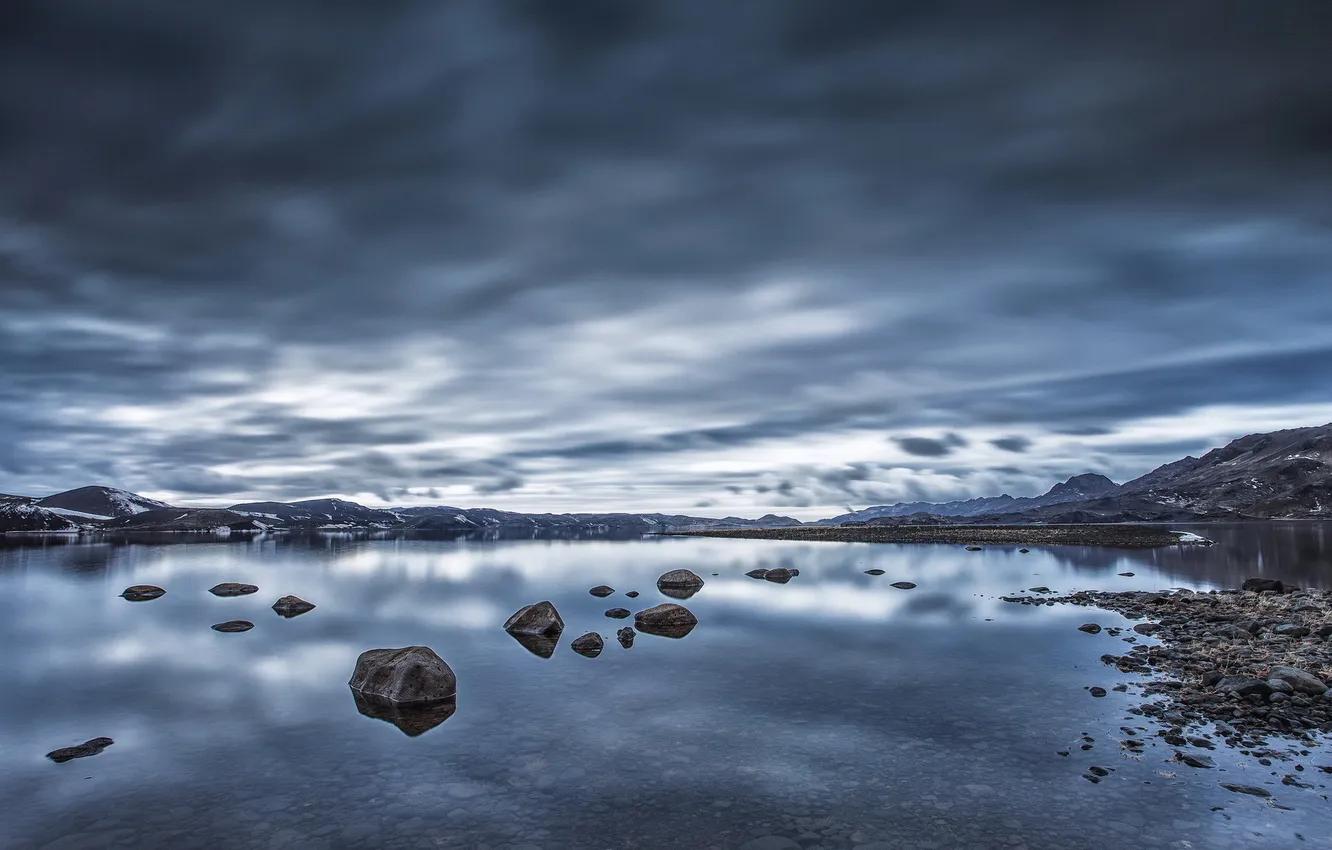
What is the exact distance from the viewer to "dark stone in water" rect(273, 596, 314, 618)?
48.9 metres

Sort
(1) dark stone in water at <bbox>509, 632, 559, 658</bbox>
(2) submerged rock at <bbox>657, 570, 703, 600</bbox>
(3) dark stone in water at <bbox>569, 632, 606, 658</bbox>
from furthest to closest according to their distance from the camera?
(2) submerged rock at <bbox>657, 570, 703, 600</bbox> < (1) dark stone in water at <bbox>509, 632, 559, 658</bbox> < (3) dark stone in water at <bbox>569, 632, 606, 658</bbox>

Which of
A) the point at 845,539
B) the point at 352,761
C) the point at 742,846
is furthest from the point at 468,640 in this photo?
the point at 845,539

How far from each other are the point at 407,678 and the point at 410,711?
159cm

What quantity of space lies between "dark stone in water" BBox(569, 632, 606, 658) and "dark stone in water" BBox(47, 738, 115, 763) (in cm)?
1802

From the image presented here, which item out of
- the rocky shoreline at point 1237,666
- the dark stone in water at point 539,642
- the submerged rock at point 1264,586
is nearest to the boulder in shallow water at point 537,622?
the dark stone in water at point 539,642

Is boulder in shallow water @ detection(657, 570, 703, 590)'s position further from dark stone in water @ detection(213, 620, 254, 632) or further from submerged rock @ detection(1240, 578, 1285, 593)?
submerged rock @ detection(1240, 578, 1285, 593)

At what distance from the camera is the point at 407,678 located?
24.7 m

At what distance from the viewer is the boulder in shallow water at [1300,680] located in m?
20.8

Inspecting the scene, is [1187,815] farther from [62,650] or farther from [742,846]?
[62,650]

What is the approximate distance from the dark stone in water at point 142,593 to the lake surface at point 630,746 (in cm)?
1456

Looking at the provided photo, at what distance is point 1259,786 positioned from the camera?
14930 mm

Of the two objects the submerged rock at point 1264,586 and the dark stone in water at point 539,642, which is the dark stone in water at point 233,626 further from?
the submerged rock at point 1264,586

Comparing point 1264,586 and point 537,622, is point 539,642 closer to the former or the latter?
point 537,622

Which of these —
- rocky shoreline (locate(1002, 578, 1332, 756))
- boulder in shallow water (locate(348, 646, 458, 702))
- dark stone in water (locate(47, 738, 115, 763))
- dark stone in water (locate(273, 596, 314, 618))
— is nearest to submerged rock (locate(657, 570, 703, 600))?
dark stone in water (locate(273, 596, 314, 618))
